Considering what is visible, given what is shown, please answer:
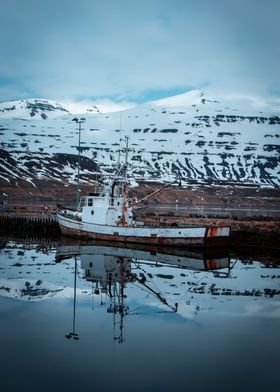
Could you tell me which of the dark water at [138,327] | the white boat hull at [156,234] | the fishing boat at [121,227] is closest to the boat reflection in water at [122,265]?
the dark water at [138,327]

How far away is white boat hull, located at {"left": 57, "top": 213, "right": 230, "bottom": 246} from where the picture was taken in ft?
144

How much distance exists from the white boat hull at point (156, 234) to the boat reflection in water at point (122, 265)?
2.78 feet

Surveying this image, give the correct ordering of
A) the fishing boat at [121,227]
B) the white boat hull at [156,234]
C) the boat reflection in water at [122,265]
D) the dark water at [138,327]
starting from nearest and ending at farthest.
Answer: the dark water at [138,327], the boat reflection in water at [122,265], the white boat hull at [156,234], the fishing boat at [121,227]

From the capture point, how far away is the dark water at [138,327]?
14.0 metres

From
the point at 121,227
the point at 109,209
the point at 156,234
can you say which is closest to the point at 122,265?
the point at 156,234

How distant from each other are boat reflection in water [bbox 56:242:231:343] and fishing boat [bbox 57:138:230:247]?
986 millimetres

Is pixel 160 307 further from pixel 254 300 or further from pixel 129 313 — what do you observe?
pixel 254 300

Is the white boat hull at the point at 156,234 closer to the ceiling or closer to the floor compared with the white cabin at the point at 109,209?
closer to the floor

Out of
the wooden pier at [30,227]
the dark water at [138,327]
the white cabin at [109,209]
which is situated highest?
the white cabin at [109,209]

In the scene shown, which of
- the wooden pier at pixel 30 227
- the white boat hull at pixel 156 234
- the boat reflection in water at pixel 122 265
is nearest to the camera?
the boat reflection in water at pixel 122 265

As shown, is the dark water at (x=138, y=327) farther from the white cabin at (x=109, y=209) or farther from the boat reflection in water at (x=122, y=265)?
the white cabin at (x=109, y=209)

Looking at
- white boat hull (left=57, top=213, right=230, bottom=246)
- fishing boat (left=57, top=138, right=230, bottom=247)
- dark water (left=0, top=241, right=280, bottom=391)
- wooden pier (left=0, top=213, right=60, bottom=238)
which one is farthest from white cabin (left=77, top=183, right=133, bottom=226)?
dark water (left=0, top=241, right=280, bottom=391)

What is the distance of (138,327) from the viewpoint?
19031 mm

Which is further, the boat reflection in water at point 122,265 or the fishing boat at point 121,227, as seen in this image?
the fishing boat at point 121,227
